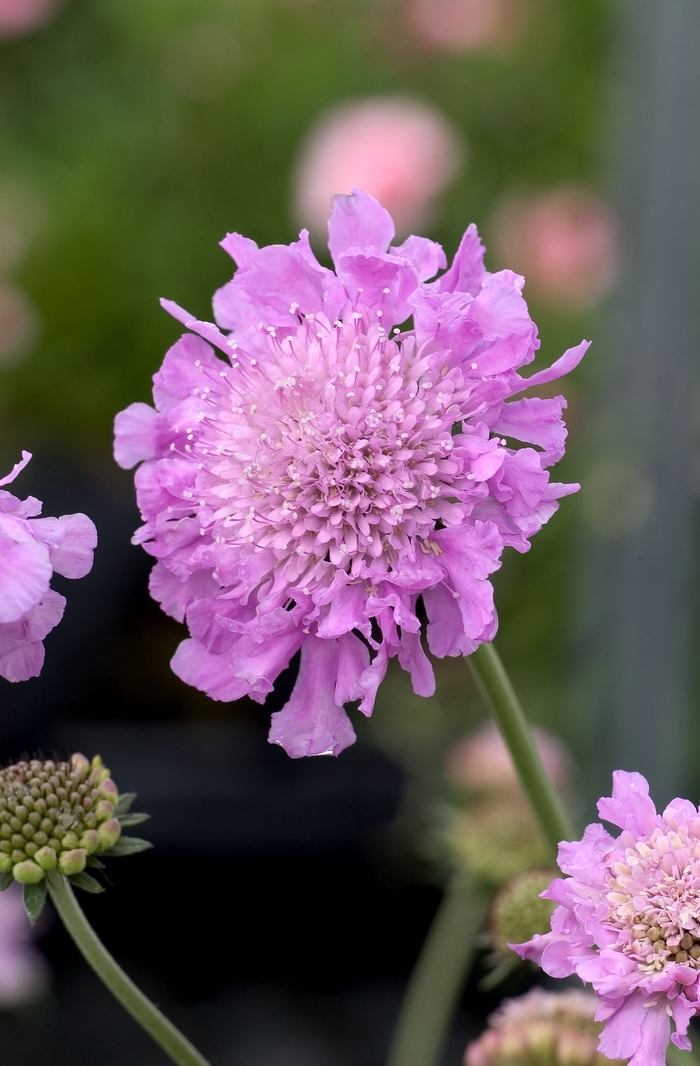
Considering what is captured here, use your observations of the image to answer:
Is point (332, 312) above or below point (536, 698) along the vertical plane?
above

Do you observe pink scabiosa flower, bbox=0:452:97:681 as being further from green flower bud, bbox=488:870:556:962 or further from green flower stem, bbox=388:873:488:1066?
green flower stem, bbox=388:873:488:1066

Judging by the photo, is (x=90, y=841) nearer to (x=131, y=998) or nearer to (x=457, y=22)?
(x=131, y=998)

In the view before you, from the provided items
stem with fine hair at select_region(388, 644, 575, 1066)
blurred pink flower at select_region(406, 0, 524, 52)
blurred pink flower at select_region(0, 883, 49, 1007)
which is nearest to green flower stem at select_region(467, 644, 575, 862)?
stem with fine hair at select_region(388, 644, 575, 1066)

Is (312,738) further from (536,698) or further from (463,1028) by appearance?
(536,698)

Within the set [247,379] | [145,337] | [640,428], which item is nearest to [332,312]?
[247,379]

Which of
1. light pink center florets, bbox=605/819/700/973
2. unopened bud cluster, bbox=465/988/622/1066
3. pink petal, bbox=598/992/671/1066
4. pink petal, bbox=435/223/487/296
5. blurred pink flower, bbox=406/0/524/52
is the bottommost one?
unopened bud cluster, bbox=465/988/622/1066

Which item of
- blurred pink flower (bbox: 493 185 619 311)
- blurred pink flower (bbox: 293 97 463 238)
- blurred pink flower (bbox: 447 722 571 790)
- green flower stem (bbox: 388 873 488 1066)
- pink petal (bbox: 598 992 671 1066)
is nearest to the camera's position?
pink petal (bbox: 598 992 671 1066)

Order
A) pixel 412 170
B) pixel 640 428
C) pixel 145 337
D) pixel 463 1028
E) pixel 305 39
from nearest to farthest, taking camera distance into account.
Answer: pixel 463 1028, pixel 412 170, pixel 640 428, pixel 145 337, pixel 305 39
